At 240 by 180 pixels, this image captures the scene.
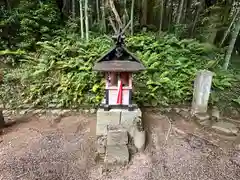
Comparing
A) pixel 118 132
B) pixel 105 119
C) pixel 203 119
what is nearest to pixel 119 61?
pixel 105 119

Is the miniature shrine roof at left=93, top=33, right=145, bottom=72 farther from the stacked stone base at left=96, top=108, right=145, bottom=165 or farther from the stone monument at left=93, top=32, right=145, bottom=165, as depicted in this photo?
the stacked stone base at left=96, top=108, right=145, bottom=165

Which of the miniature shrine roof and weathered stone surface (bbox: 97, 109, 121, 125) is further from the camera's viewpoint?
weathered stone surface (bbox: 97, 109, 121, 125)

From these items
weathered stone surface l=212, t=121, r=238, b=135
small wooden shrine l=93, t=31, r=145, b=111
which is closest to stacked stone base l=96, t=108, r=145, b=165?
small wooden shrine l=93, t=31, r=145, b=111

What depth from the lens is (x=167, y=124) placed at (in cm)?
423

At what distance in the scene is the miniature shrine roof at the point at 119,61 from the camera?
323cm

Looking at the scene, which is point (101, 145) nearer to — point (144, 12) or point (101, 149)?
point (101, 149)

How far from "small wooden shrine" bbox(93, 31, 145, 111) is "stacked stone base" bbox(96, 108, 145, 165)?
0.43 feet

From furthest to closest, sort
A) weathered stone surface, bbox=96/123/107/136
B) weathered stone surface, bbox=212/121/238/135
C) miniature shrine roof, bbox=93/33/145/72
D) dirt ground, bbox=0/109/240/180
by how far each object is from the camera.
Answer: weathered stone surface, bbox=212/121/238/135, weathered stone surface, bbox=96/123/107/136, miniature shrine roof, bbox=93/33/145/72, dirt ground, bbox=0/109/240/180

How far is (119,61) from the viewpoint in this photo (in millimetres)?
3322

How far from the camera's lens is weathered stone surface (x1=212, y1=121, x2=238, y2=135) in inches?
158

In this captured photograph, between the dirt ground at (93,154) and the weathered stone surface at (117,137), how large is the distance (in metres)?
0.32

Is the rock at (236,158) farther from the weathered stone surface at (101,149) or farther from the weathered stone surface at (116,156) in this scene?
the weathered stone surface at (101,149)

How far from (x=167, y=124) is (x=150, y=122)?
34 cm

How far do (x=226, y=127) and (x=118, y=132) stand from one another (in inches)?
88.2
